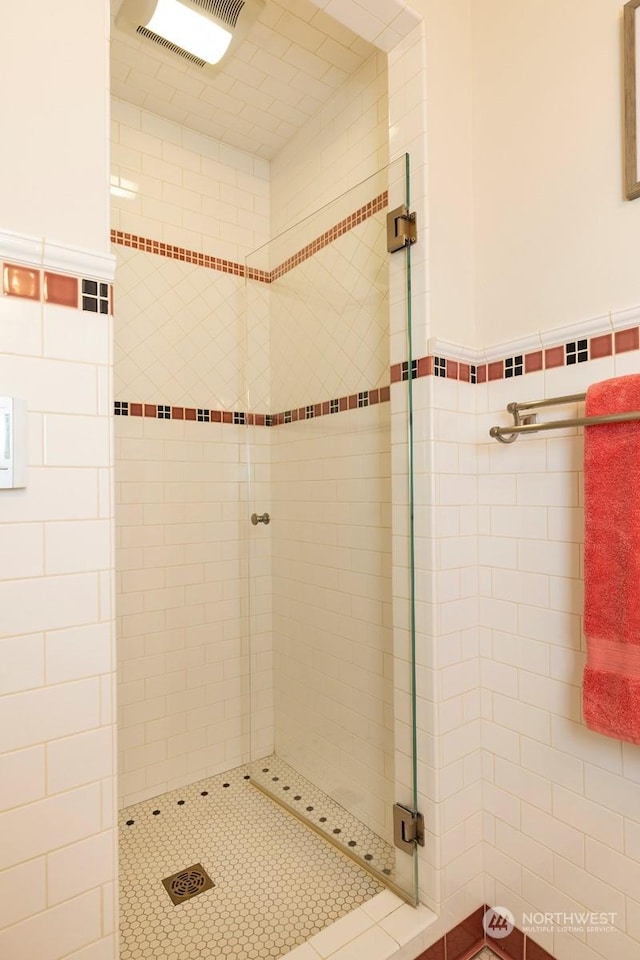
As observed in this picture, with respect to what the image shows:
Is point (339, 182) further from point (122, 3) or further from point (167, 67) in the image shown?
point (122, 3)

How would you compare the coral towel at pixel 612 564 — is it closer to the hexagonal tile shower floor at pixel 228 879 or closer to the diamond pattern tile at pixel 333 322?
the diamond pattern tile at pixel 333 322

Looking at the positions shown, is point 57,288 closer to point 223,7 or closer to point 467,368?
point 467,368

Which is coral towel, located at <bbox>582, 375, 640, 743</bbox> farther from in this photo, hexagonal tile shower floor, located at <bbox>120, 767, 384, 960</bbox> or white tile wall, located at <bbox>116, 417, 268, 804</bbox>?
white tile wall, located at <bbox>116, 417, 268, 804</bbox>

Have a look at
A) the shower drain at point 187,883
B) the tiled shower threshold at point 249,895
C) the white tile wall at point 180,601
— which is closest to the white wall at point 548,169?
the white tile wall at point 180,601

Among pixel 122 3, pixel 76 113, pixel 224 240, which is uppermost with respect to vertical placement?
pixel 122 3

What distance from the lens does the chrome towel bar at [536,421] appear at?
1.11m

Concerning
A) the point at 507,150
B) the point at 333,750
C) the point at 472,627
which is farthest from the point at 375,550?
the point at 507,150

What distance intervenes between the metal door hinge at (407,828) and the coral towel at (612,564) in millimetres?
585

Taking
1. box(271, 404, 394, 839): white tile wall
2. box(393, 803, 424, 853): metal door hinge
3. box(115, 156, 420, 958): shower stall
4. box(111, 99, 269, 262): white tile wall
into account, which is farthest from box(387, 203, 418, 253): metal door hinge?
box(393, 803, 424, 853): metal door hinge

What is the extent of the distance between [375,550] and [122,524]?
1008 mm

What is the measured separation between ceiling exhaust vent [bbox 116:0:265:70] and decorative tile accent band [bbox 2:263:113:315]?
50.5 inches

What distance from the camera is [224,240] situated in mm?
2309

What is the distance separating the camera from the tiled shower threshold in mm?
1354

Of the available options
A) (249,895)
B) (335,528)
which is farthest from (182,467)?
(249,895)
